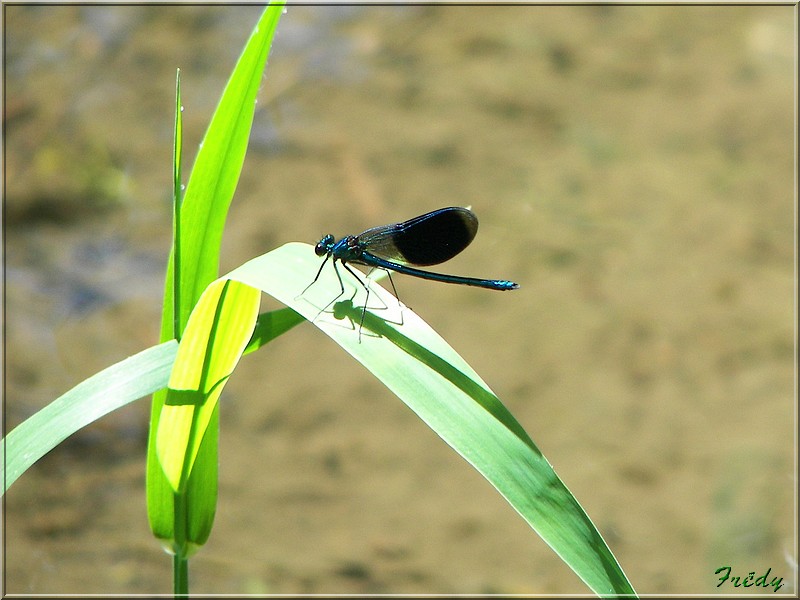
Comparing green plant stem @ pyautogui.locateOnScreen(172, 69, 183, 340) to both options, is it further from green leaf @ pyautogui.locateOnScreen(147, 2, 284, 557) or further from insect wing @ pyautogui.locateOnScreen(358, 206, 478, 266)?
insect wing @ pyautogui.locateOnScreen(358, 206, 478, 266)

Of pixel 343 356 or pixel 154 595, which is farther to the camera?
pixel 343 356

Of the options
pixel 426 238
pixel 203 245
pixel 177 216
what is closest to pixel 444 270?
pixel 426 238

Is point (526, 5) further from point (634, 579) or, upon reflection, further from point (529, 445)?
point (529, 445)

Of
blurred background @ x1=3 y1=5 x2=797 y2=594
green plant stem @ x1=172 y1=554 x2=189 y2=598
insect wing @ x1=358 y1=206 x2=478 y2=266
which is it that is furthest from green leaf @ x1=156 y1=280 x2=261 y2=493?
blurred background @ x1=3 y1=5 x2=797 y2=594

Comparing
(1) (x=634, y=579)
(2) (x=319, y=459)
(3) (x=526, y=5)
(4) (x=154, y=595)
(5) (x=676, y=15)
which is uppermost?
(3) (x=526, y=5)

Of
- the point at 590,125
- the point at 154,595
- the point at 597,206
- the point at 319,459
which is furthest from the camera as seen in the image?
the point at 590,125

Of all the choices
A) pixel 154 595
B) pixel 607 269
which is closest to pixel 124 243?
pixel 154 595

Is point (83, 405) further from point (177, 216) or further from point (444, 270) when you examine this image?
point (444, 270)
